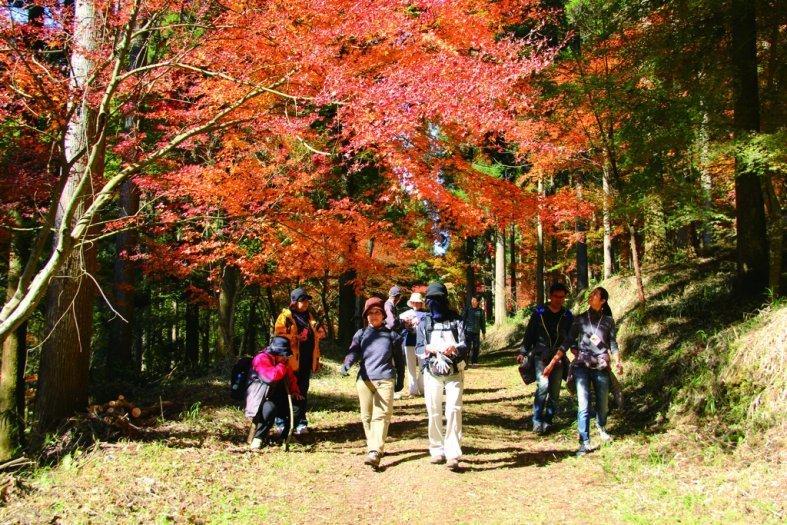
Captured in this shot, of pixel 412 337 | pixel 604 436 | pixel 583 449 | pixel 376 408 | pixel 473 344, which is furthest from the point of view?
pixel 473 344

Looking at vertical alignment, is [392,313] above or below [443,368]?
above

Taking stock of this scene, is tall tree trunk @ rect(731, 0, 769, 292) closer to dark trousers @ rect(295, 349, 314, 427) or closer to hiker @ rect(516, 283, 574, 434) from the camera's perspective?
hiker @ rect(516, 283, 574, 434)

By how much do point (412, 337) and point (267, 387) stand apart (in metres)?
3.79

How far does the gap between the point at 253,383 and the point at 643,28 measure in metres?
8.86

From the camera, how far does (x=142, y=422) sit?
24.9 ft

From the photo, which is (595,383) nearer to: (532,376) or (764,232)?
(532,376)

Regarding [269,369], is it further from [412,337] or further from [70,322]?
[412,337]

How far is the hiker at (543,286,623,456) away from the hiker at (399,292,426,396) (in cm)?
266

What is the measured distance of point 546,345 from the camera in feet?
25.1

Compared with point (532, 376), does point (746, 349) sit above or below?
above

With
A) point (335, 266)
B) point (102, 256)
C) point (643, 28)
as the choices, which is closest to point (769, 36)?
point (643, 28)

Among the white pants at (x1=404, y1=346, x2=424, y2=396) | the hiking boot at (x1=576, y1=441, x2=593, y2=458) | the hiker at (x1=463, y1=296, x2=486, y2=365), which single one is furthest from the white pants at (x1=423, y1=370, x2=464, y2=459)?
the hiker at (x1=463, y1=296, x2=486, y2=365)

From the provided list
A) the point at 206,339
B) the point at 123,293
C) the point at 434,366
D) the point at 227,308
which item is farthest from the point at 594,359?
the point at 206,339

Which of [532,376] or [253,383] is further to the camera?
[532,376]
